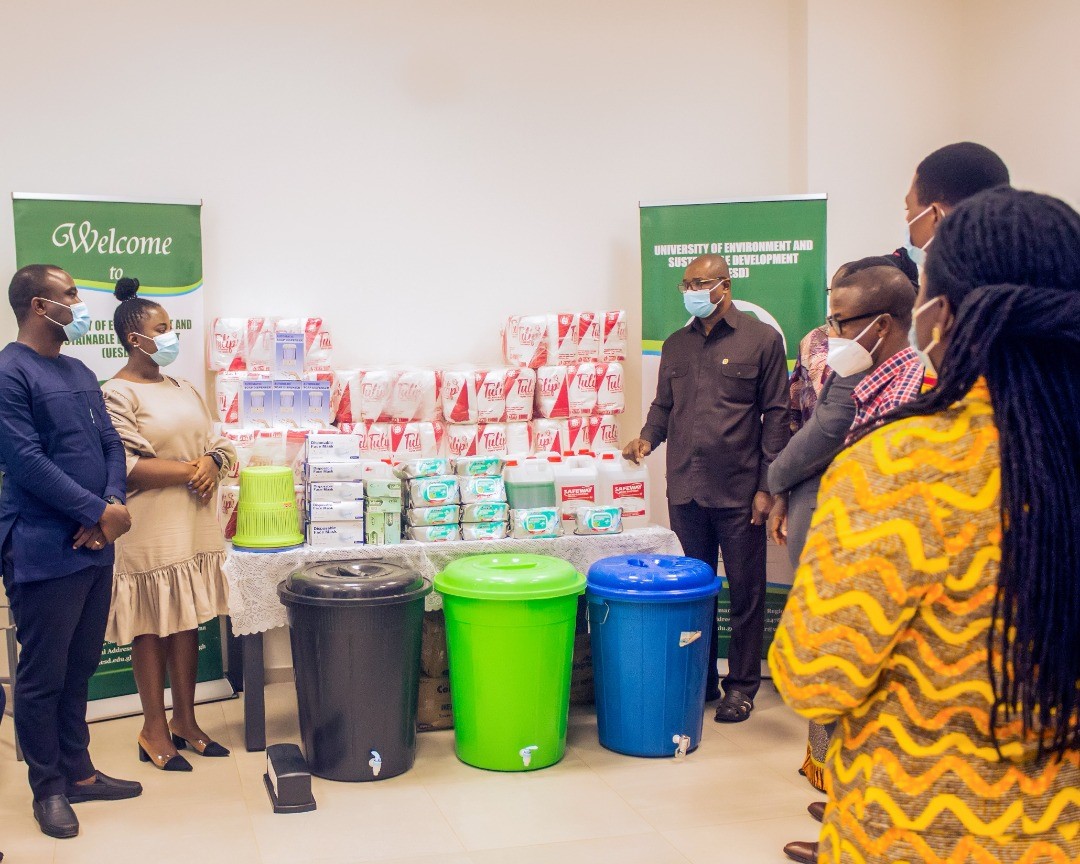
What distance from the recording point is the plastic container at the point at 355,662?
3.56 meters

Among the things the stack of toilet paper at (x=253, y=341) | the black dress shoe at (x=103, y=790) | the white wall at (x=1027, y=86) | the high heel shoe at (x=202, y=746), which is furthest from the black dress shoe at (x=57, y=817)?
the white wall at (x=1027, y=86)

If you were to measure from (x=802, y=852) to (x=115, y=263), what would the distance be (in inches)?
136

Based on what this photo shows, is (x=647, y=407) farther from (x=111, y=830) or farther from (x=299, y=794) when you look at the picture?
(x=111, y=830)

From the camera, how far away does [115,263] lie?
4371 mm

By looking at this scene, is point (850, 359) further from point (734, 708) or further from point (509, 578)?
point (734, 708)

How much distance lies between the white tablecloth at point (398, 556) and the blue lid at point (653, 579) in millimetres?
224

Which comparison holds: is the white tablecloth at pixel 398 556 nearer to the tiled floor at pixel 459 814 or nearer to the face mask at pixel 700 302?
the tiled floor at pixel 459 814

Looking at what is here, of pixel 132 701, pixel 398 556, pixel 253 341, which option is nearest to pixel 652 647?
pixel 398 556

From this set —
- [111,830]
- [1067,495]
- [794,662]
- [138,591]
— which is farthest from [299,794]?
→ [1067,495]

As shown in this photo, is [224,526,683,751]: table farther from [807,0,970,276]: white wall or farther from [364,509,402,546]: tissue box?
[807,0,970,276]: white wall

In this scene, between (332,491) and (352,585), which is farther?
(332,491)

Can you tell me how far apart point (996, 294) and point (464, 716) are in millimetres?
2959

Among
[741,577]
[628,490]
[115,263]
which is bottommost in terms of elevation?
[741,577]

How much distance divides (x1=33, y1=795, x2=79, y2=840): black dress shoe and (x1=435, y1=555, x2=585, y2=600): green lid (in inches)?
53.0
